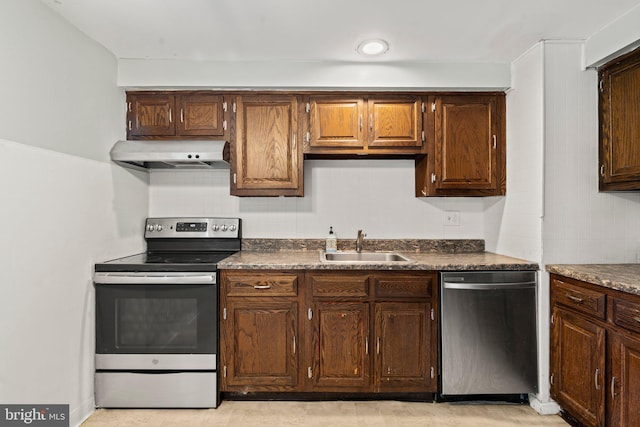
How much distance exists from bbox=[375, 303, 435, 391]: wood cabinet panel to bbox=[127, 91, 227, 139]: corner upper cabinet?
5.61ft

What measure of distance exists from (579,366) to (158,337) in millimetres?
2427

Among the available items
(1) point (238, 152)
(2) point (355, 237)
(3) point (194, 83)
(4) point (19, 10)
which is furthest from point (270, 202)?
(4) point (19, 10)

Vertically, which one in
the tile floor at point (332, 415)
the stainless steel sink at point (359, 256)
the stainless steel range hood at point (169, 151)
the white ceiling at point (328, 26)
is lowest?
the tile floor at point (332, 415)

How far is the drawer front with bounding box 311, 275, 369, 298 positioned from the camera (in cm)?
243

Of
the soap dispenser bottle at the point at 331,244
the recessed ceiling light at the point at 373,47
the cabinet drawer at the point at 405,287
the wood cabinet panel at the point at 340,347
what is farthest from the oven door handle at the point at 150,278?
the recessed ceiling light at the point at 373,47

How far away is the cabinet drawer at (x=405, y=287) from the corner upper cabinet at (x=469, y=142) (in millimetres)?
771

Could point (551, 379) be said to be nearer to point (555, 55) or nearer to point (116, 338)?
point (555, 55)

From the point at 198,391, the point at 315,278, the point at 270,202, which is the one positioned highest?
the point at 270,202

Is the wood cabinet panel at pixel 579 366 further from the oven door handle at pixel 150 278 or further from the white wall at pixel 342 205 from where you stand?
the oven door handle at pixel 150 278

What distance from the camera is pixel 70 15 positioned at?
2.07 m

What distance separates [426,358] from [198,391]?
56.8 inches

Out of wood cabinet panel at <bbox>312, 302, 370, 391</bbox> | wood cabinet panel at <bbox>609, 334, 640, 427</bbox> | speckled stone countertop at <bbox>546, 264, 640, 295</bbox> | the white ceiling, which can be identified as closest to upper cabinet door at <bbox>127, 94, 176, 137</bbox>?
the white ceiling

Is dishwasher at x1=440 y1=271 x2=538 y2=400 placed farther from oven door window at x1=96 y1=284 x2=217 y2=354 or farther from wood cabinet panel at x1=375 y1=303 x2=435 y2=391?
oven door window at x1=96 y1=284 x2=217 y2=354

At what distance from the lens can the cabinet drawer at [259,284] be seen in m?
2.44
